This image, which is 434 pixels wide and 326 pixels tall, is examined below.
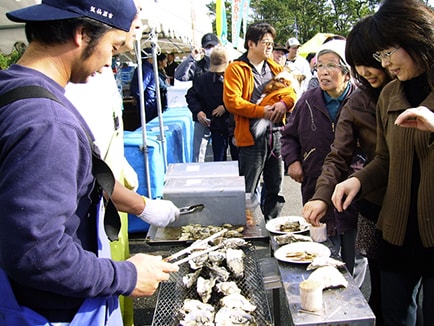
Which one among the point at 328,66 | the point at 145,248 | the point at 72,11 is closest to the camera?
the point at 72,11

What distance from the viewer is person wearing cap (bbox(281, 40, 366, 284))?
273 cm

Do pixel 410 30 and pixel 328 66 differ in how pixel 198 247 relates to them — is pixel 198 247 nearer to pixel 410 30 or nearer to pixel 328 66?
pixel 410 30

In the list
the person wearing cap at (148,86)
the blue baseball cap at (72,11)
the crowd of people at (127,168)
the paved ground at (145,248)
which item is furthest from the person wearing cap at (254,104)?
the blue baseball cap at (72,11)

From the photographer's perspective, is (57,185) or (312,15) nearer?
(57,185)

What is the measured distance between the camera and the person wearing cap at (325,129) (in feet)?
8.96

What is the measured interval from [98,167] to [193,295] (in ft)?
2.99

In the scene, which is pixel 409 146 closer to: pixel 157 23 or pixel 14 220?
pixel 14 220

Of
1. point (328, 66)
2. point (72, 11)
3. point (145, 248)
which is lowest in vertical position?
point (145, 248)

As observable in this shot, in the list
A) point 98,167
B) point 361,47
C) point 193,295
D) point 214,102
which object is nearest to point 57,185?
point 98,167

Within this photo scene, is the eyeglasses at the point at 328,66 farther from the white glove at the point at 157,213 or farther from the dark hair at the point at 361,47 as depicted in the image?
the white glove at the point at 157,213

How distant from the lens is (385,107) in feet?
6.75

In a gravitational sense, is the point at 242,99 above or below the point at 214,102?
above

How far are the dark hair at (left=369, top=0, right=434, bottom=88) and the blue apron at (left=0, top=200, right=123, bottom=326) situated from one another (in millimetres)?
1435

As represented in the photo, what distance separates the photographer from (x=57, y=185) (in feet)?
3.54
